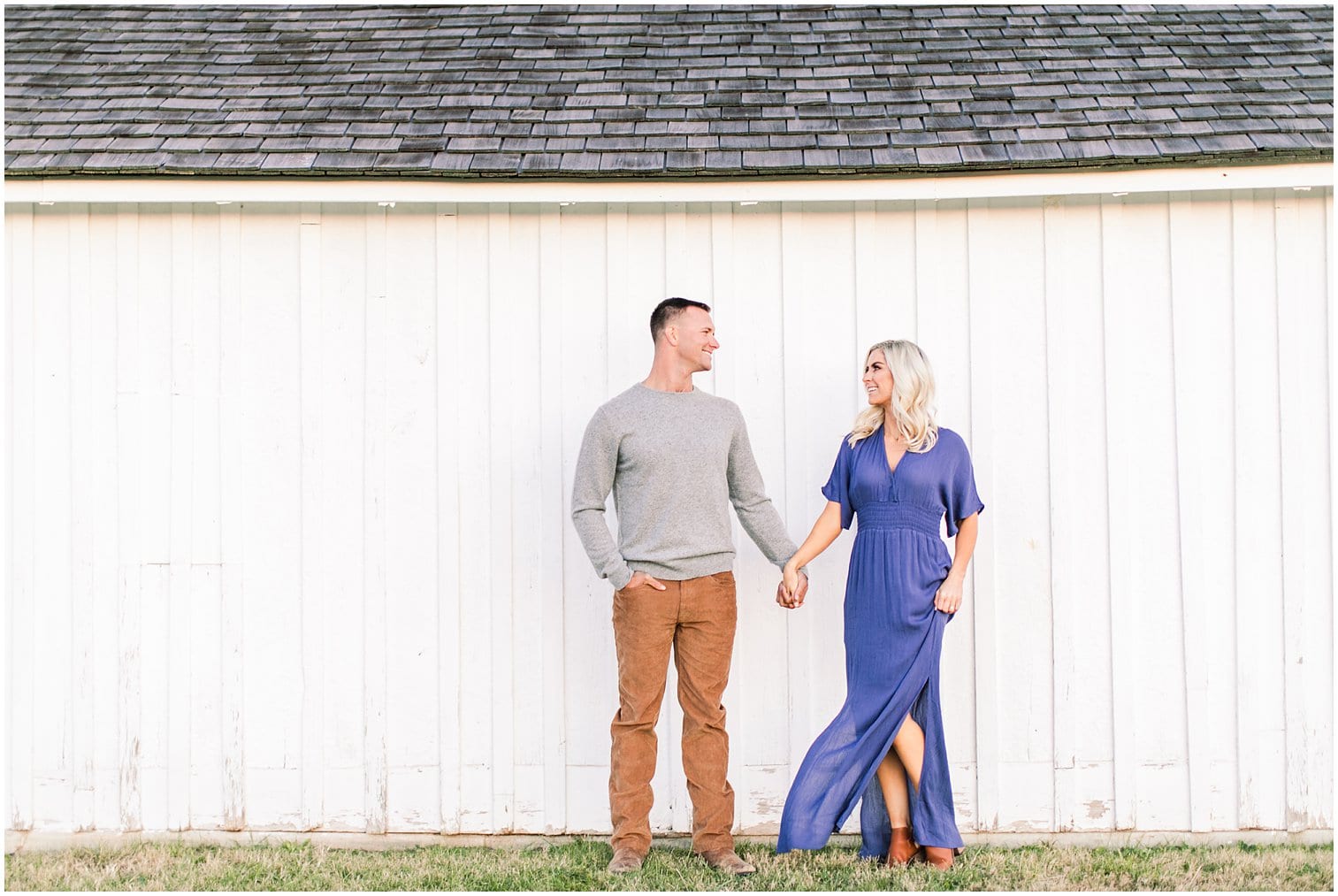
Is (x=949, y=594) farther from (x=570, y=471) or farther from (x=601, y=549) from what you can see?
(x=570, y=471)

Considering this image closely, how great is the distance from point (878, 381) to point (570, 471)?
1345 millimetres

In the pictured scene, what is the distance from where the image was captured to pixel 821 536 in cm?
387

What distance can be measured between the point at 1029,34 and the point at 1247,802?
354 cm

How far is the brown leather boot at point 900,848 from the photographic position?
3.82 m

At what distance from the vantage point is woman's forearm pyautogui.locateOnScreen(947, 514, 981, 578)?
148 inches

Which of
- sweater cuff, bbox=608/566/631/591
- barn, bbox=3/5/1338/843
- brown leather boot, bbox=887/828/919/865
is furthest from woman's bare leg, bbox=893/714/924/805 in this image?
sweater cuff, bbox=608/566/631/591

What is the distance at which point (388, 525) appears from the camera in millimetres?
4305

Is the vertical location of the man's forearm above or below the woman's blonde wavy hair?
below

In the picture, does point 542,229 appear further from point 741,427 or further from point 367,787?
point 367,787

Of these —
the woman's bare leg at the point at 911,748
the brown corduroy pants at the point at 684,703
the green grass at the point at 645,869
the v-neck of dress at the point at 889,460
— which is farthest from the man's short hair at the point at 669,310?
the green grass at the point at 645,869

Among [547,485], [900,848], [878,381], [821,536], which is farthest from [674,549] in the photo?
[900,848]

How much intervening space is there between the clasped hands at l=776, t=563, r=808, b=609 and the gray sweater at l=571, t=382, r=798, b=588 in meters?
0.22

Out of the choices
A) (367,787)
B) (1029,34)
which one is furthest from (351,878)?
(1029,34)

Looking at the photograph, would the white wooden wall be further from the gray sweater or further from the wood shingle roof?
the gray sweater
